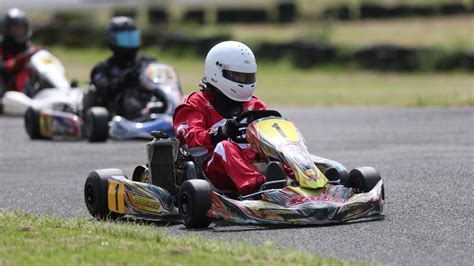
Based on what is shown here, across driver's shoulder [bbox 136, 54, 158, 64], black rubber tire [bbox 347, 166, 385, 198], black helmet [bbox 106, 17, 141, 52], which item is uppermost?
black rubber tire [bbox 347, 166, 385, 198]

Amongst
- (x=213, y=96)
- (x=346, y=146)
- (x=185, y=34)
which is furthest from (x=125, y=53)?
(x=185, y=34)

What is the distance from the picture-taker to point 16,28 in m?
18.9

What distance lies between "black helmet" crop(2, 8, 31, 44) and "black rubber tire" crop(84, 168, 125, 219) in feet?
35.5

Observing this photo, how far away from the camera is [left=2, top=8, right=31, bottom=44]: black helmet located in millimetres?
18812

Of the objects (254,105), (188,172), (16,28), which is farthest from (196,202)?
(16,28)

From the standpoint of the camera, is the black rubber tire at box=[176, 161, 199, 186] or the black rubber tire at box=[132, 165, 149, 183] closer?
the black rubber tire at box=[176, 161, 199, 186]

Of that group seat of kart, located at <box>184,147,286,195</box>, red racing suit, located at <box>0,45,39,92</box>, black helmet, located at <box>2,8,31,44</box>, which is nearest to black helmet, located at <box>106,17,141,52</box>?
red racing suit, located at <box>0,45,39,92</box>

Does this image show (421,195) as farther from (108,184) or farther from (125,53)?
(125,53)

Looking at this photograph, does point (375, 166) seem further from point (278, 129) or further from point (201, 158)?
point (278, 129)

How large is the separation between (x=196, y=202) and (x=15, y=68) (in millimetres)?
11865

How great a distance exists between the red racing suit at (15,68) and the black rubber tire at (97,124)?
4.49 metres

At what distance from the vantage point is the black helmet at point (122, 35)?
15.2 m

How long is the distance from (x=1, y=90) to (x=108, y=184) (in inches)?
438

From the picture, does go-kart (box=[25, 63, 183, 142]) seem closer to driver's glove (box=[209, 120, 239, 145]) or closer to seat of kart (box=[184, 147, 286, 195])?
seat of kart (box=[184, 147, 286, 195])
